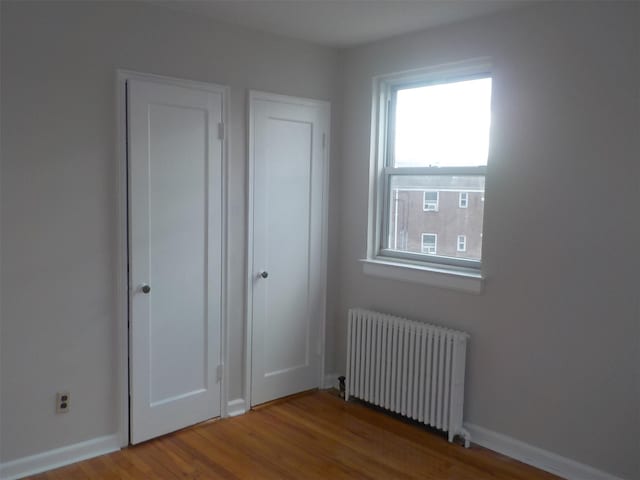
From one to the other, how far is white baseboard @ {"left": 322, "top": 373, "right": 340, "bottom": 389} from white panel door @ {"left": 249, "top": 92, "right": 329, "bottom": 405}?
2.8 inches

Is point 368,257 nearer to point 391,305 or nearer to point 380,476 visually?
point 391,305

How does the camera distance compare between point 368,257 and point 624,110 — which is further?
point 368,257

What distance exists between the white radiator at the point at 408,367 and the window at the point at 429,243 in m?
0.49

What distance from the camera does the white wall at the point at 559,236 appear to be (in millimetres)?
2766

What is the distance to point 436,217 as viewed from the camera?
3.68 meters

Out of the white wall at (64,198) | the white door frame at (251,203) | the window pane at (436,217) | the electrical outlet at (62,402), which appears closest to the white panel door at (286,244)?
the white door frame at (251,203)

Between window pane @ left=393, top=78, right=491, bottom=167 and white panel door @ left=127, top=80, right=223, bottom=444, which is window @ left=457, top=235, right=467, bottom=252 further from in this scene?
white panel door @ left=127, top=80, right=223, bottom=444

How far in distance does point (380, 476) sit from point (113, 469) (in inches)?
57.1

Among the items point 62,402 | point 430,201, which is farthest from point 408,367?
point 62,402

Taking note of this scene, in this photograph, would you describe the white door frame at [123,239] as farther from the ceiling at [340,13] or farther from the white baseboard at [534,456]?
the white baseboard at [534,456]

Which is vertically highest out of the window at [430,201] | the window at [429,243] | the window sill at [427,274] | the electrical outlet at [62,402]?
the window at [430,201]

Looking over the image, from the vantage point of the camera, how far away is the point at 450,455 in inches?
128

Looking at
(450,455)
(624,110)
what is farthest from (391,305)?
(624,110)

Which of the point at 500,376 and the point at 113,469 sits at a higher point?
the point at 500,376
